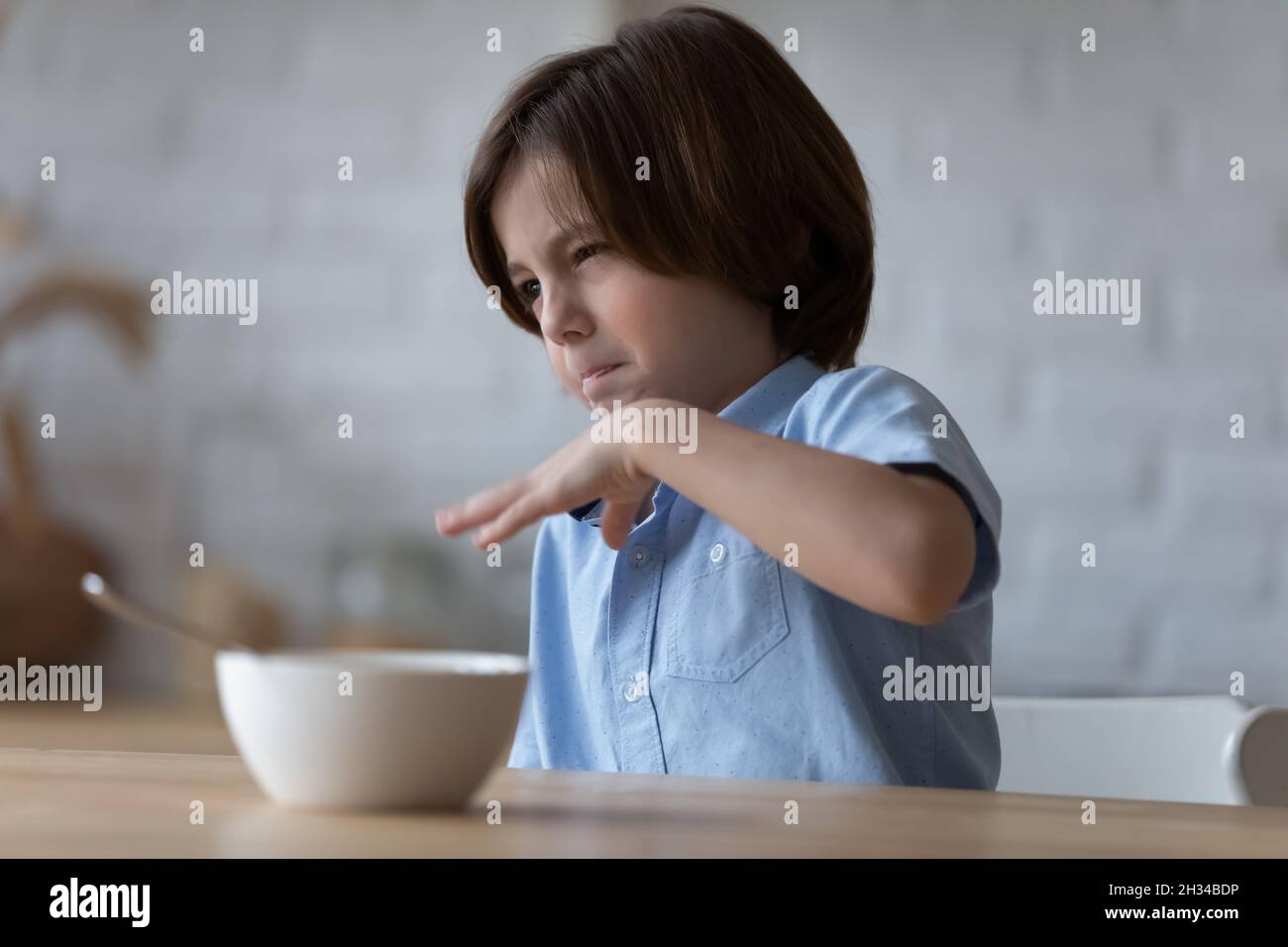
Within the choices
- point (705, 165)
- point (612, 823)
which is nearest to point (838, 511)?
point (612, 823)

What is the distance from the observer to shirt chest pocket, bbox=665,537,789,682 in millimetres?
980

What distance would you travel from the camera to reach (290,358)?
2623 mm

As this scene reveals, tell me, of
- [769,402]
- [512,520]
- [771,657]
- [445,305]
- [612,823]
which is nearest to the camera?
[612,823]

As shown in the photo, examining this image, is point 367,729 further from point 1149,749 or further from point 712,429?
point 1149,749

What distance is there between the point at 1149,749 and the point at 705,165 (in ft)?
1.80

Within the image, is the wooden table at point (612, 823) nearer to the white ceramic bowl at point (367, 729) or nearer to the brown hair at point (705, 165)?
the white ceramic bowl at point (367, 729)

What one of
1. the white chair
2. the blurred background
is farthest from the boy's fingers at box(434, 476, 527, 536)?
the blurred background

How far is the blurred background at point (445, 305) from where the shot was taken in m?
2.14

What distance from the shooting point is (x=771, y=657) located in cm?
97

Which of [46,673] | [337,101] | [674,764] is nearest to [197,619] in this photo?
[46,673]

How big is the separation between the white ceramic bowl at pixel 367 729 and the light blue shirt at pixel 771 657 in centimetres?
38

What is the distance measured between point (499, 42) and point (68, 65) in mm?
830

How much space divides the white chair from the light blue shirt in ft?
0.19

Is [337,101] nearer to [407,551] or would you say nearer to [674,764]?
[407,551]
